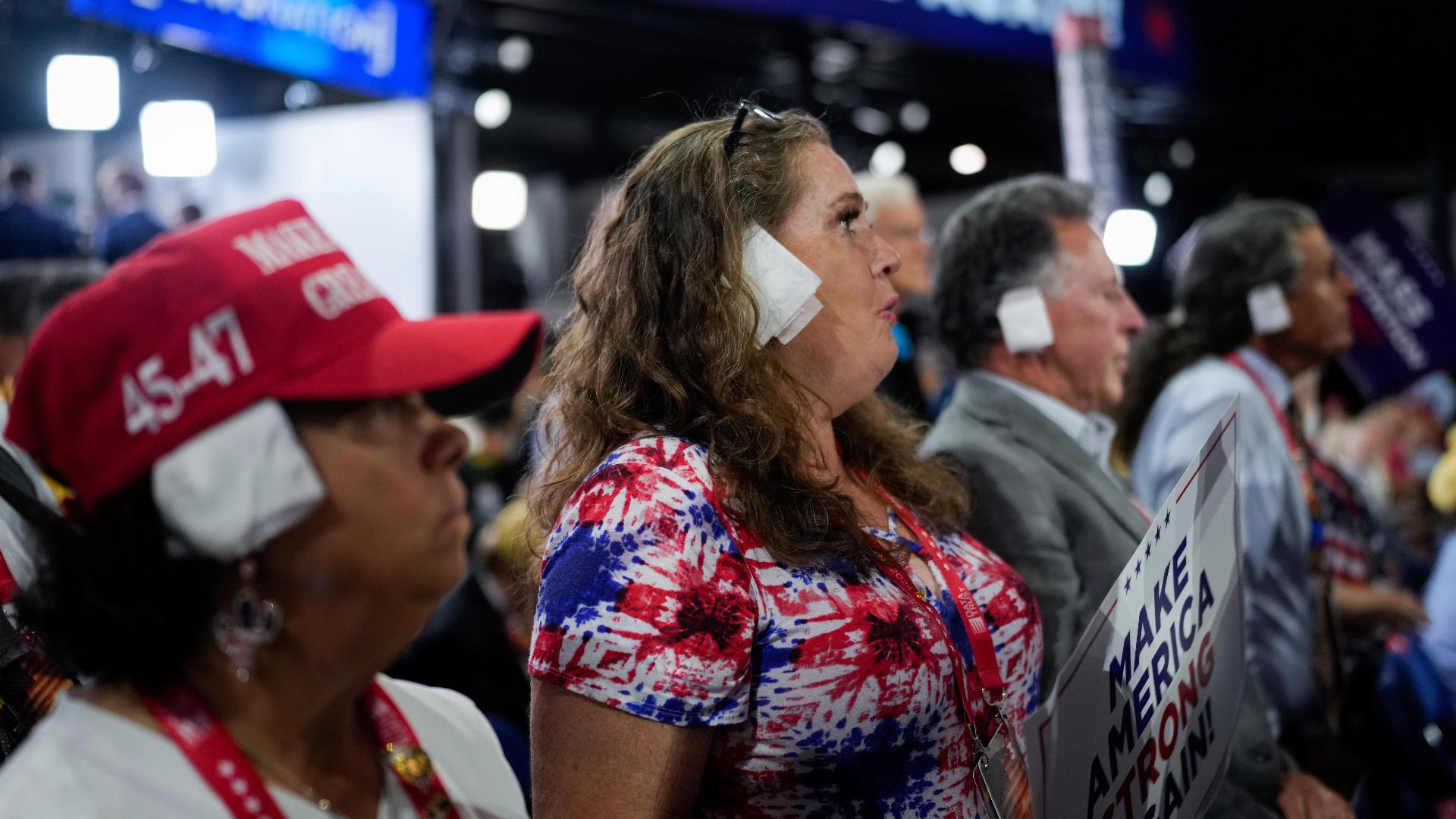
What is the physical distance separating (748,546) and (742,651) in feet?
0.48

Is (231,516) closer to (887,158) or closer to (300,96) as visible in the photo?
(300,96)

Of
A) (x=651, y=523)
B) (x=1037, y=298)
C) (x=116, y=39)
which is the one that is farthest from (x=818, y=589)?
(x=116, y=39)

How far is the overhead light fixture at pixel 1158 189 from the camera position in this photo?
50.3 feet

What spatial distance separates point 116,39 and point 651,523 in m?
7.21

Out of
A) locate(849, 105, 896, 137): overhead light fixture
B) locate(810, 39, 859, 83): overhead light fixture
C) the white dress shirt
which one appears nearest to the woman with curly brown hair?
the white dress shirt

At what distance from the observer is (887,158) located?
14.4m

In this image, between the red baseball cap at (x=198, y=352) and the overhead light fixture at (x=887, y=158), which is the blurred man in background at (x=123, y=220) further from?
the overhead light fixture at (x=887, y=158)

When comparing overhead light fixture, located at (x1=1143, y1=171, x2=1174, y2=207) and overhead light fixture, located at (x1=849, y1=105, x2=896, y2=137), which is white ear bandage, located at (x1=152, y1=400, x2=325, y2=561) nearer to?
overhead light fixture, located at (x1=849, y1=105, x2=896, y2=137)

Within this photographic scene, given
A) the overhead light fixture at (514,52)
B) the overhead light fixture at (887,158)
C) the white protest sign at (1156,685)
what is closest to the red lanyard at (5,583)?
the white protest sign at (1156,685)

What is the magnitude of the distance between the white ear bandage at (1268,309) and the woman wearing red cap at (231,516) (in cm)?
267

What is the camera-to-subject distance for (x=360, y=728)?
1227 millimetres

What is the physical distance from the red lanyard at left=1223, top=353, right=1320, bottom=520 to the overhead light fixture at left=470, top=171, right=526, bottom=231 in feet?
31.7

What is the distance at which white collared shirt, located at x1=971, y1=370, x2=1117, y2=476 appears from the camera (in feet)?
7.70

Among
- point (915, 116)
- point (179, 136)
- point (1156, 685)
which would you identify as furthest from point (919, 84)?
point (1156, 685)
